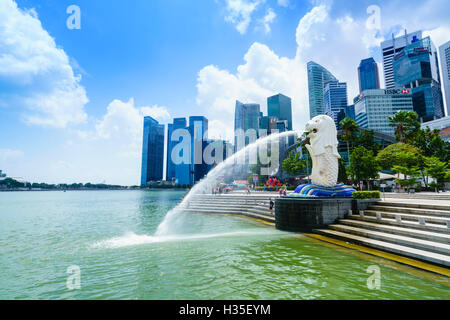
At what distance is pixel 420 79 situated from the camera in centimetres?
14100

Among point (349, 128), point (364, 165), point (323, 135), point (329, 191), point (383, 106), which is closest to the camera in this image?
point (329, 191)

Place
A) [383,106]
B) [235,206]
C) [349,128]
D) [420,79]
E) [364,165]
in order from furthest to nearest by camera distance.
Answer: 1. [420,79]
2. [383,106]
3. [349,128]
4. [364,165]
5. [235,206]

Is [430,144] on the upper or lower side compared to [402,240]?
upper

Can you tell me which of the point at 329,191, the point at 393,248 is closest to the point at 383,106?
the point at 329,191

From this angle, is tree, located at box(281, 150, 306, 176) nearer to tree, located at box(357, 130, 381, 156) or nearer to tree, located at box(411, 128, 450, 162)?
tree, located at box(357, 130, 381, 156)

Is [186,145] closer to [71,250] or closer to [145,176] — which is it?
[145,176]

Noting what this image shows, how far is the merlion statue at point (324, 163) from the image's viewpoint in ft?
43.9

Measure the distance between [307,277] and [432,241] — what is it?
16.7 ft

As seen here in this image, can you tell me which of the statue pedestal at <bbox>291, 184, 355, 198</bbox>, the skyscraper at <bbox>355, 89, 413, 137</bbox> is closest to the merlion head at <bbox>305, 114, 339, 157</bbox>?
the statue pedestal at <bbox>291, 184, 355, 198</bbox>

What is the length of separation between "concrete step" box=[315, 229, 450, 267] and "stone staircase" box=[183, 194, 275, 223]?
7.28 m

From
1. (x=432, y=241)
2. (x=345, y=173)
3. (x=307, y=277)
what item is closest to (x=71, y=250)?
(x=307, y=277)

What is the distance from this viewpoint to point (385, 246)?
329 inches

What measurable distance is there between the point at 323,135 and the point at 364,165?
64.4 feet

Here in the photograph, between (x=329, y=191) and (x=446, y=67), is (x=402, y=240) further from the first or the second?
(x=446, y=67)
